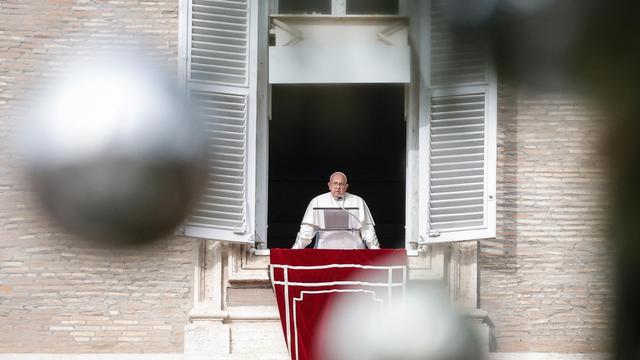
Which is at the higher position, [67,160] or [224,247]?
[67,160]

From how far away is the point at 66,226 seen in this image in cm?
40

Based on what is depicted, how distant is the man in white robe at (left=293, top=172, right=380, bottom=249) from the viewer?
6.18 meters

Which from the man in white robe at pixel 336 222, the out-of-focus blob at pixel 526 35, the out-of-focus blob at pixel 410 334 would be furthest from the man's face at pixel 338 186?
the out-of-focus blob at pixel 526 35

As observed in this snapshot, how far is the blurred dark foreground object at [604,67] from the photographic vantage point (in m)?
0.33

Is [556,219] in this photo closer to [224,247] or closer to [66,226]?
[66,226]

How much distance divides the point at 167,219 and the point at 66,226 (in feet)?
0.14

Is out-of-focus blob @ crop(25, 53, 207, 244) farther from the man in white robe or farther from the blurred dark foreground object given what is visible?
the man in white robe

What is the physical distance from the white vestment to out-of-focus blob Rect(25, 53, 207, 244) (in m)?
5.65

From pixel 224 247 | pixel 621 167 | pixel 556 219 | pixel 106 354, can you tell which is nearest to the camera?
pixel 621 167

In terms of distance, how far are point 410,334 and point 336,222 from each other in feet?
19.2

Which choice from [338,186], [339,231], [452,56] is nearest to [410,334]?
[452,56]

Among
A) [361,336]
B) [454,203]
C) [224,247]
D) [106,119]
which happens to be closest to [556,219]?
[361,336]

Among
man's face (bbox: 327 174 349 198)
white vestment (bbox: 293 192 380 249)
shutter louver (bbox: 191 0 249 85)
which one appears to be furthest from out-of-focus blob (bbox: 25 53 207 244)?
man's face (bbox: 327 174 349 198)

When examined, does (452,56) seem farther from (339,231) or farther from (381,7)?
(339,231)
